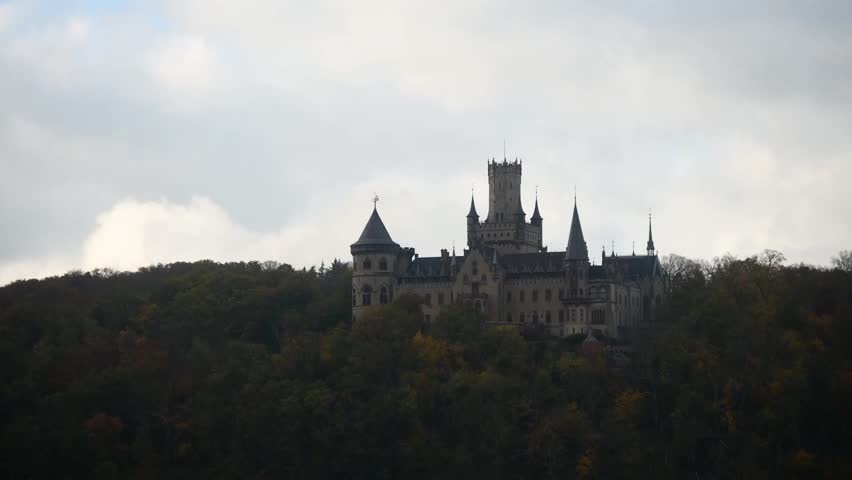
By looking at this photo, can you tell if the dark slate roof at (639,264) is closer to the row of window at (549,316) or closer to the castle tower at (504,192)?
the row of window at (549,316)

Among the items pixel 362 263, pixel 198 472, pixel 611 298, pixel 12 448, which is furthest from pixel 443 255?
pixel 12 448

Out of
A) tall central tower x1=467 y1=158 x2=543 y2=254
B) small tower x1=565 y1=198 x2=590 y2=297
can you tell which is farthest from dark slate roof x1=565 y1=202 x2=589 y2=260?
tall central tower x1=467 y1=158 x2=543 y2=254

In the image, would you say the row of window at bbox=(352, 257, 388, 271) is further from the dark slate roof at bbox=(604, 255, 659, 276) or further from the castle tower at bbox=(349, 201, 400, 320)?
the dark slate roof at bbox=(604, 255, 659, 276)

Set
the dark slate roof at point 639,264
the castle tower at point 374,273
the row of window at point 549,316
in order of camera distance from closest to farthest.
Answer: the row of window at point 549,316
the dark slate roof at point 639,264
the castle tower at point 374,273

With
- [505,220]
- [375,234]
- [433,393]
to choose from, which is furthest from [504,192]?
[433,393]

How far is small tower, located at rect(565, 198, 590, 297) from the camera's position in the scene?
118812mm

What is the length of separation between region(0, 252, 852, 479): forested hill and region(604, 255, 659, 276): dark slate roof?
7.07ft

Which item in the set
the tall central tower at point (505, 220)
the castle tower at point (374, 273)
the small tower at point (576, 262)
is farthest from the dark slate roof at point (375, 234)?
the small tower at point (576, 262)

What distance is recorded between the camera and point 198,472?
116 metres

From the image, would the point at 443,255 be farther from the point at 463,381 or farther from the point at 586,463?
the point at 586,463

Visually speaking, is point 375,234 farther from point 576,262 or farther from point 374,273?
point 576,262

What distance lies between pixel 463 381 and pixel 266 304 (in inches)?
836

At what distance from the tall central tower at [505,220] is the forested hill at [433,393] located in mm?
10357

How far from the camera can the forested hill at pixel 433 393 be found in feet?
349
